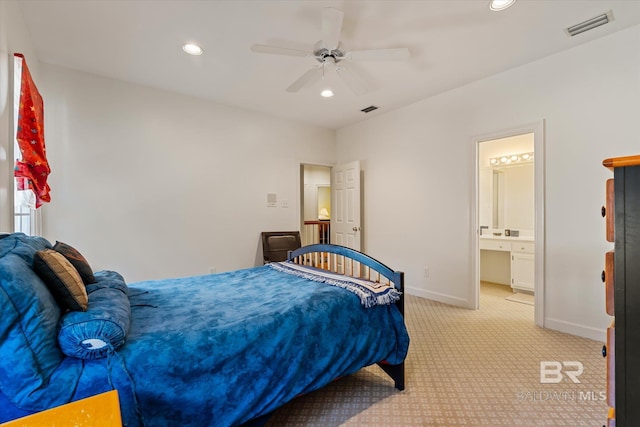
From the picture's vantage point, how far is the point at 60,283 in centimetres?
128

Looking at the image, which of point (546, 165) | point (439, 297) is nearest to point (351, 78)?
point (546, 165)

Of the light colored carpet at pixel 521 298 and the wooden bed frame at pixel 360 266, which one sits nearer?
the wooden bed frame at pixel 360 266

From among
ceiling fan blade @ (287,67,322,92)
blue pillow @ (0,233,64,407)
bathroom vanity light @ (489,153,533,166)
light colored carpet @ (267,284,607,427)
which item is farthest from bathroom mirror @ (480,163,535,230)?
blue pillow @ (0,233,64,407)

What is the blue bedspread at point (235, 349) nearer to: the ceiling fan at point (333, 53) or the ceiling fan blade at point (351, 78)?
the ceiling fan at point (333, 53)

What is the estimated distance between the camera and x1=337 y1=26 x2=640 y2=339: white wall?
2713 mm

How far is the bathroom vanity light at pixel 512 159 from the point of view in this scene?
15.5 ft

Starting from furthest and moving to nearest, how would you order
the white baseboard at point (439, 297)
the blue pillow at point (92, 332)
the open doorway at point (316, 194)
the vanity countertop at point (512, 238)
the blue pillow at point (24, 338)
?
the open doorway at point (316, 194), the vanity countertop at point (512, 238), the white baseboard at point (439, 297), the blue pillow at point (92, 332), the blue pillow at point (24, 338)

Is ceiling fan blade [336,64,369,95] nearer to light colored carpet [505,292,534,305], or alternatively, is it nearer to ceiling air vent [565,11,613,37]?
ceiling air vent [565,11,613,37]

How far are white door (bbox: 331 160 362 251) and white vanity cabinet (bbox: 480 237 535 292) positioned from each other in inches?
89.4

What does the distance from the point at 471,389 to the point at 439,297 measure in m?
2.08

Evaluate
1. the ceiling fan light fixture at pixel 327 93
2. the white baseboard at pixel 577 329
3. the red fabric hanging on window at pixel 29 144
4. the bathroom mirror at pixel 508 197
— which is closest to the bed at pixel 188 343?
the red fabric hanging on window at pixel 29 144

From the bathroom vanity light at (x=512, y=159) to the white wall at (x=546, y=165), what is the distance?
69.8 inches

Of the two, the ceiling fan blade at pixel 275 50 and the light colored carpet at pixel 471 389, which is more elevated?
the ceiling fan blade at pixel 275 50

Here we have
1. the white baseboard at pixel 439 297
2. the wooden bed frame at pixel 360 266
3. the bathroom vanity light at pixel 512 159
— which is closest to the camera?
the wooden bed frame at pixel 360 266
